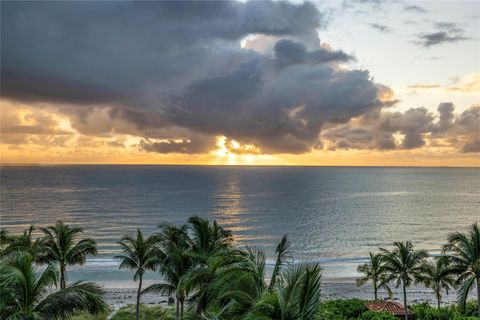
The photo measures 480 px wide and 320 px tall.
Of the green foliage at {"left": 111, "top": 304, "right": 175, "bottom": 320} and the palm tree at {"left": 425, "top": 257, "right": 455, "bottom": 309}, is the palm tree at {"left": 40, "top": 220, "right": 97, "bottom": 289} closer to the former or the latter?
the green foliage at {"left": 111, "top": 304, "right": 175, "bottom": 320}

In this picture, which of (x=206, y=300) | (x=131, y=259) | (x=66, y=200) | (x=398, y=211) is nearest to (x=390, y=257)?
(x=131, y=259)

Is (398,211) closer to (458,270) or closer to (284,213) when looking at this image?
(284,213)

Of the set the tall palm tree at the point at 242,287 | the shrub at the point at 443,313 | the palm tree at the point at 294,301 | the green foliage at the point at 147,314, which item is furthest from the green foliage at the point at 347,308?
the palm tree at the point at 294,301

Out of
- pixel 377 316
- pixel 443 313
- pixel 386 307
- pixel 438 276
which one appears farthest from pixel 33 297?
pixel 386 307

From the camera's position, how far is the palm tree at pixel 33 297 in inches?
394

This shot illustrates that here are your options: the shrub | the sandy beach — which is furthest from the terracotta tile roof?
the sandy beach

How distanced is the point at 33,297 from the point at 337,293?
44.6 meters

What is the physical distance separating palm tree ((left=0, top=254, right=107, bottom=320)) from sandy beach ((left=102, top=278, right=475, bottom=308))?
33.1 metres

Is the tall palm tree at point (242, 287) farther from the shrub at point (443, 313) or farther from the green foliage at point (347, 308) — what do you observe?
the shrub at point (443, 313)

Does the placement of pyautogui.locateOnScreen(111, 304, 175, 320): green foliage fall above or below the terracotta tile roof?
below

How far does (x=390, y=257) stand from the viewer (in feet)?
99.7

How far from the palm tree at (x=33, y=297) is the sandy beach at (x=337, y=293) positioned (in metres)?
33.1

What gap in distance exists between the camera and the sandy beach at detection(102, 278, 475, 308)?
4472 centimetres

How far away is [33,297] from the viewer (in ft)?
34.5
